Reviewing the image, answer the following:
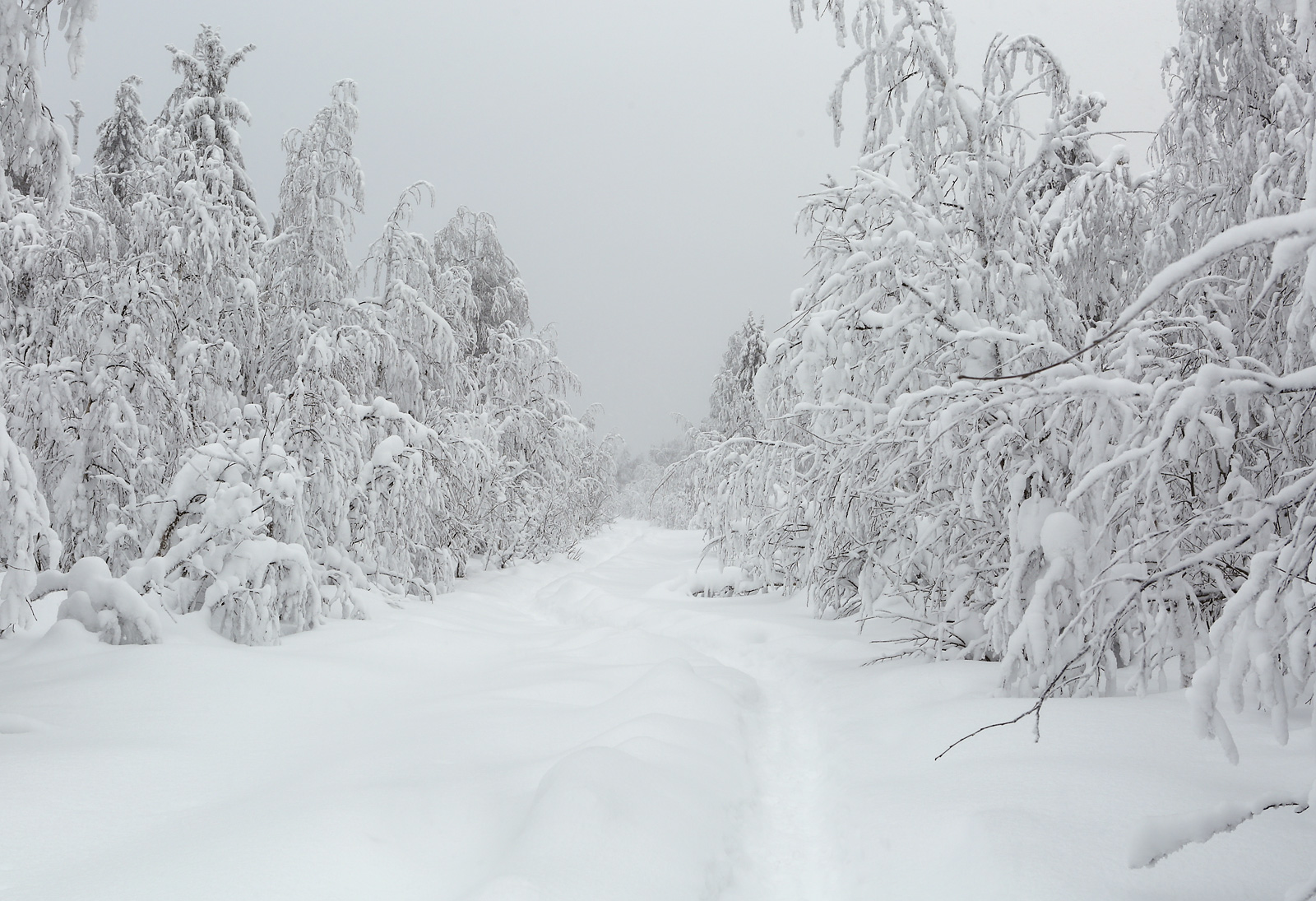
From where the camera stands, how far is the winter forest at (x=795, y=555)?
249cm

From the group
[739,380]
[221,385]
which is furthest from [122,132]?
[739,380]

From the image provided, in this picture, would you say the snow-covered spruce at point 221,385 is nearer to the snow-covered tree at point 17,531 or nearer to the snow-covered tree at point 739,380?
the snow-covered tree at point 17,531

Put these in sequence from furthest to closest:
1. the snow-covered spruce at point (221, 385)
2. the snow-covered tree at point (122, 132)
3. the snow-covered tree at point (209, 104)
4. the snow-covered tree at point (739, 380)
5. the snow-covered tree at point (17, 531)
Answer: the snow-covered tree at point (739, 380)
the snow-covered tree at point (122, 132)
the snow-covered tree at point (209, 104)
the snow-covered spruce at point (221, 385)
the snow-covered tree at point (17, 531)

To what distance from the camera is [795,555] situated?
25.1 feet

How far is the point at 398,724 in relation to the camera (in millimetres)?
4195

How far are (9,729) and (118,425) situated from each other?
19.8ft

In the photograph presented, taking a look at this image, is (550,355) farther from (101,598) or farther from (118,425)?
(101,598)

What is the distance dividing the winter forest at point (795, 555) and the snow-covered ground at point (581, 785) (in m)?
0.02

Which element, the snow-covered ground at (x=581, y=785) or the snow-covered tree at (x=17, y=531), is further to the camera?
the snow-covered tree at (x=17, y=531)

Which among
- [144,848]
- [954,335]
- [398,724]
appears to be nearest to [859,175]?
[954,335]

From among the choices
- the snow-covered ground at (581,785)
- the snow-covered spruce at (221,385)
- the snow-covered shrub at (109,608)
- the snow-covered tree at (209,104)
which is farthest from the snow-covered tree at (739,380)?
the snow-covered shrub at (109,608)

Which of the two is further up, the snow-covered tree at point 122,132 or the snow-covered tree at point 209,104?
the snow-covered tree at point 122,132

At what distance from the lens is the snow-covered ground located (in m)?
2.43

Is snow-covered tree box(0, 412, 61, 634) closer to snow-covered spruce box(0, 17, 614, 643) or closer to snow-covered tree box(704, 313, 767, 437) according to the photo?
snow-covered spruce box(0, 17, 614, 643)
